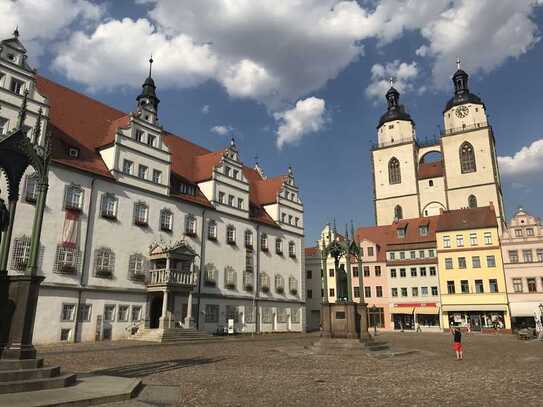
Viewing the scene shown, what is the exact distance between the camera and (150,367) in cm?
1587

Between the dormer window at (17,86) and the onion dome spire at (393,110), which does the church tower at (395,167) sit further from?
the dormer window at (17,86)

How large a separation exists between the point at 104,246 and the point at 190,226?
8834 millimetres

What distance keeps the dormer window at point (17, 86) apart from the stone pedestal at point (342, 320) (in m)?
23.3

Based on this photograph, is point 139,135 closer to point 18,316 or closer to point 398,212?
point 18,316

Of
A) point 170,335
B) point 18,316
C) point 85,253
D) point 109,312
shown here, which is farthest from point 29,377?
point 109,312

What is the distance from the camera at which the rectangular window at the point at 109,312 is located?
3058 cm

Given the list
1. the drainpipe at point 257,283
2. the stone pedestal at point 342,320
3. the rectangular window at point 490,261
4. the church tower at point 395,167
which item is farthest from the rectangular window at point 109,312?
the church tower at point 395,167

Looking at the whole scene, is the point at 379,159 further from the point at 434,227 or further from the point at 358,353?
the point at 358,353

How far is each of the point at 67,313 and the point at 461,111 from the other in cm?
7101

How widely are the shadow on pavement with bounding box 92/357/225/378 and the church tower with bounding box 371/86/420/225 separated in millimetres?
62891

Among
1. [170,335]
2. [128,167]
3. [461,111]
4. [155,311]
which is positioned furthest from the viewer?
[461,111]

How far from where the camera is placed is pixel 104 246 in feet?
102

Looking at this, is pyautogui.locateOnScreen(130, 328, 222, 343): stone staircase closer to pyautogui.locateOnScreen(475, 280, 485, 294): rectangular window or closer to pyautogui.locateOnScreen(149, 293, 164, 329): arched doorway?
pyautogui.locateOnScreen(149, 293, 164, 329): arched doorway

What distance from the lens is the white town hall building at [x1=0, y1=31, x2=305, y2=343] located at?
2825 centimetres
